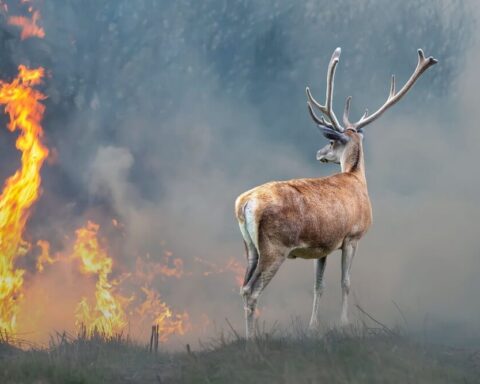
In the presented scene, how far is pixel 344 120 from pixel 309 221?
4.35m

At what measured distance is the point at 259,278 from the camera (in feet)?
27.4

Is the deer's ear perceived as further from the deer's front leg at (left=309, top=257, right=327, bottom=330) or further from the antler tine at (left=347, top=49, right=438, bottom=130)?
the deer's front leg at (left=309, top=257, right=327, bottom=330)

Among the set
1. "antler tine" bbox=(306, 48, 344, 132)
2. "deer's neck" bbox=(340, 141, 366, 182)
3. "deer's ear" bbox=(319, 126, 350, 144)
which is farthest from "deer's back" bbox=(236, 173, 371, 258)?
"antler tine" bbox=(306, 48, 344, 132)

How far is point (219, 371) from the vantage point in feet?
23.6

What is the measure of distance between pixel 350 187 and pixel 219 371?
4.49 m

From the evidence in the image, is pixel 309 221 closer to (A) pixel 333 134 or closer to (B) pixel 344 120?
(A) pixel 333 134

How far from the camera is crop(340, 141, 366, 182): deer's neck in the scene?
11406 mm

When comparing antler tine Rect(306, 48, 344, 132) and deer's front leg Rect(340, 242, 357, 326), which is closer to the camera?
deer's front leg Rect(340, 242, 357, 326)

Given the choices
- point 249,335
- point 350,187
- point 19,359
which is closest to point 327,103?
point 350,187

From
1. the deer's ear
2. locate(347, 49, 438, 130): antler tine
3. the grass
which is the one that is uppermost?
locate(347, 49, 438, 130): antler tine

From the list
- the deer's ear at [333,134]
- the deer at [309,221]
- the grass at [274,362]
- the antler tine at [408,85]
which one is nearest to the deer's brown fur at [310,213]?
the deer at [309,221]

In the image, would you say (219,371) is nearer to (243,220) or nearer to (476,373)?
(243,220)

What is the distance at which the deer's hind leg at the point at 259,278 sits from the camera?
8328 millimetres

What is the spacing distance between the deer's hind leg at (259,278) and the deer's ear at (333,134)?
11.6 ft
